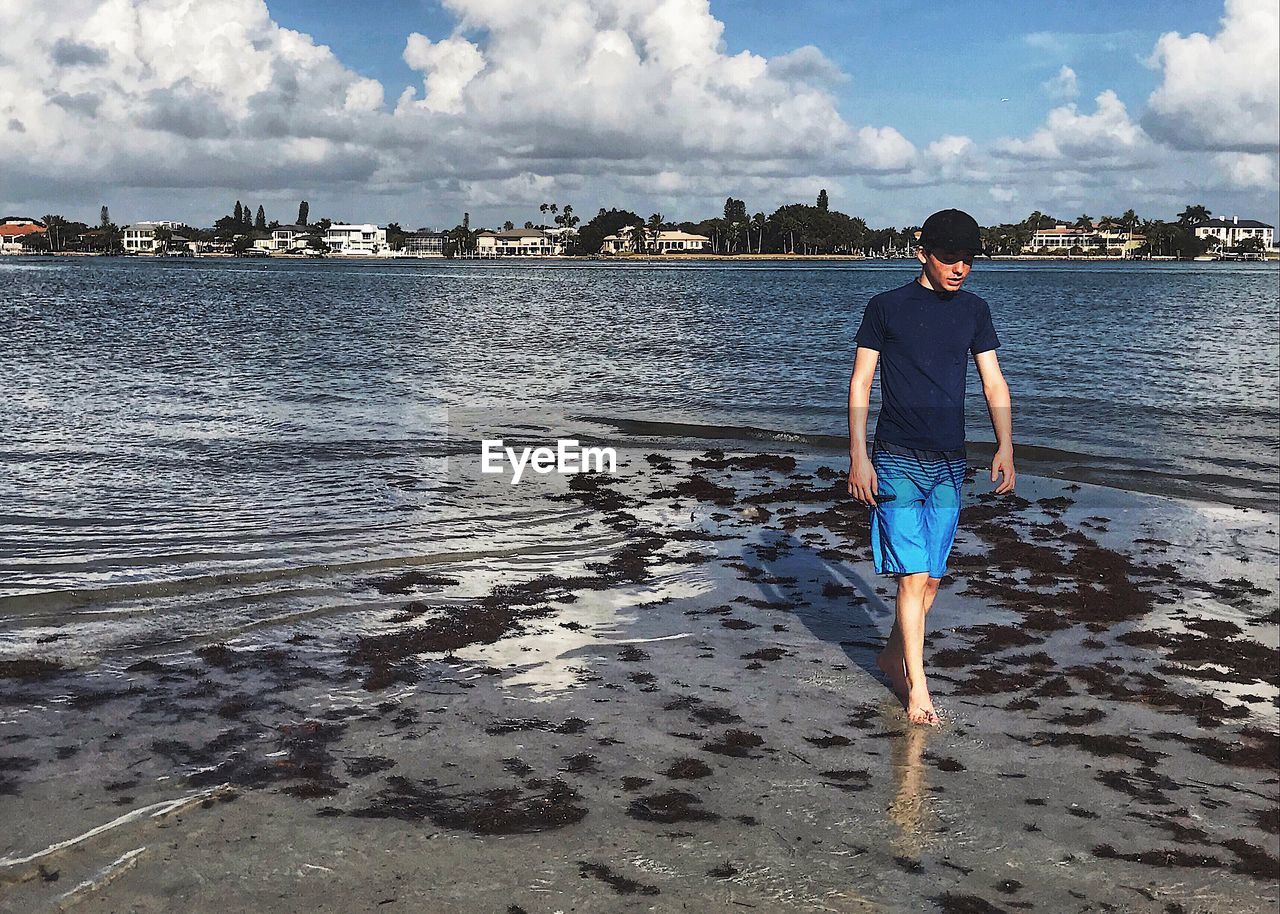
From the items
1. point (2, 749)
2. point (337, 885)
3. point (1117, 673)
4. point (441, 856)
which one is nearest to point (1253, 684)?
→ point (1117, 673)

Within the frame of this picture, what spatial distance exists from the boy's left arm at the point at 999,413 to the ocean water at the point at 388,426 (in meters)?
4.71

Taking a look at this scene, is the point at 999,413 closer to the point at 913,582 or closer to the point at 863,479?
the point at 863,479

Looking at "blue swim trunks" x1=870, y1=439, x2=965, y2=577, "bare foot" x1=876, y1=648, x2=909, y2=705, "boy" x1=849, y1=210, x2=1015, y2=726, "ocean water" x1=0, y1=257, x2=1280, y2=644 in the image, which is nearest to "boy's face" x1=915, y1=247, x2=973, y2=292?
"boy" x1=849, y1=210, x2=1015, y2=726

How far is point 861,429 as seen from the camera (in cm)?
603

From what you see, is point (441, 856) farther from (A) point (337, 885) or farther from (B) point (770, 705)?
(B) point (770, 705)

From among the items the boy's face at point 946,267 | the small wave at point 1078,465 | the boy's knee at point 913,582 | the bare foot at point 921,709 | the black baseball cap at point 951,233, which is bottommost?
the small wave at point 1078,465

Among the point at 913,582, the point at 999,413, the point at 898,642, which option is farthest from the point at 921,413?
the point at 898,642

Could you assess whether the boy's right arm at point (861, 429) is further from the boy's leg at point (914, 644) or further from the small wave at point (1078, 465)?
the small wave at point (1078, 465)

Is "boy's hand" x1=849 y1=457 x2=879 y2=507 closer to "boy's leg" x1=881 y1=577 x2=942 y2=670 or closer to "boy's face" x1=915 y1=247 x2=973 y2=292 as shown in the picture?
"boy's leg" x1=881 y1=577 x2=942 y2=670

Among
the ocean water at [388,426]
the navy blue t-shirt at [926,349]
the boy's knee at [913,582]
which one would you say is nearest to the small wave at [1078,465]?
the ocean water at [388,426]

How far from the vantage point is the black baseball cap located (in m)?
5.64

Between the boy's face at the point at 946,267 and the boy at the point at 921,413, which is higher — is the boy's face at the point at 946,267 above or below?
above

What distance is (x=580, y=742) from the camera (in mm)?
5910

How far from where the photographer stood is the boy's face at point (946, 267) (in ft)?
18.6
